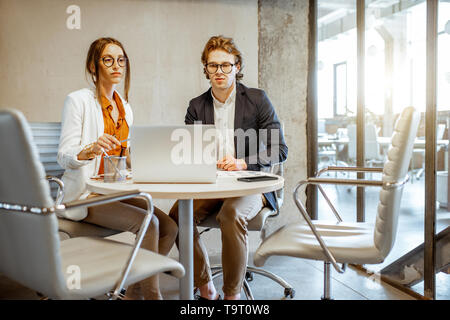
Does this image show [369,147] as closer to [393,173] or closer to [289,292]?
[289,292]

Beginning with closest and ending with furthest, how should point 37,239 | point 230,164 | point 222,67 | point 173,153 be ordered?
point 37,239 < point 173,153 < point 230,164 < point 222,67

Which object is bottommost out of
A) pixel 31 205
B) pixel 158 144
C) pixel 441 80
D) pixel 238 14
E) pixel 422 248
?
pixel 422 248

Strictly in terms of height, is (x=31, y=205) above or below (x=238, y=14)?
below

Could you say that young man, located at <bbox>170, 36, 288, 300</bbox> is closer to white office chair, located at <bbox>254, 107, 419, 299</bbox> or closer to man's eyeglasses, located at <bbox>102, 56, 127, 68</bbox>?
white office chair, located at <bbox>254, 107, 419, 299</bbox>

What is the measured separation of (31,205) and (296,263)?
8.17 feet

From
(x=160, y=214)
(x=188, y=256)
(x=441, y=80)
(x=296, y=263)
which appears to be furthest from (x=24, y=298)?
(x=441, y=80)

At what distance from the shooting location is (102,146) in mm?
1943

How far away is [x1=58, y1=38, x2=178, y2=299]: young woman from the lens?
6.72 ft

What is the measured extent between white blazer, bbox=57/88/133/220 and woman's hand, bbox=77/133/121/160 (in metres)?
0.04

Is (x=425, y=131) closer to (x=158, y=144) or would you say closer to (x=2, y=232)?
(x=158, y=144)

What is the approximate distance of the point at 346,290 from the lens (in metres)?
2.71

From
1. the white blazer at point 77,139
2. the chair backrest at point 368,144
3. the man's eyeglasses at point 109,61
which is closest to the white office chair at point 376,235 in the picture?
the white blazer at point 77,139

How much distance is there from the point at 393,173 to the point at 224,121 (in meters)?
1.33

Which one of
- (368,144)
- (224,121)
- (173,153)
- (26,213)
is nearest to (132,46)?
(224,121)
